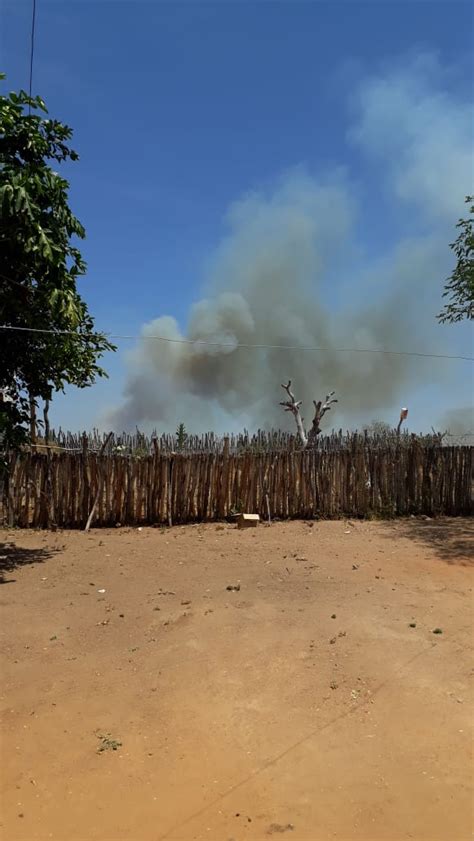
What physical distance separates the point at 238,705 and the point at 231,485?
6637mm

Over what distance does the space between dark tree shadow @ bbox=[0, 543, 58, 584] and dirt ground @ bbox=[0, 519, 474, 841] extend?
0.53 m

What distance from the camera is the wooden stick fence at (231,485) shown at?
9609mm

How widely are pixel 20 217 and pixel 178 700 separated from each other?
15.4 feet

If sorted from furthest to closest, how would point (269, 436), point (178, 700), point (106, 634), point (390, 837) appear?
point (269, 436) < point (106, 634) < point (178, 700) < point (390, 837)

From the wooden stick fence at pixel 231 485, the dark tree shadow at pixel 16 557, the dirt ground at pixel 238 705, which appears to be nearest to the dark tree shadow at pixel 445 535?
the wooden stick fence at pixel 231 485

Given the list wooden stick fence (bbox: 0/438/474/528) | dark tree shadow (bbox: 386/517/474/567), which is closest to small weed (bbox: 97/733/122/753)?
dark tree shadow (bbox: 386/517/474/567)

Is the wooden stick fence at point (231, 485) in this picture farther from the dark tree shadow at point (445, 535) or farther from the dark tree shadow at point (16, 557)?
the dark tree shadow at point (16, 557)

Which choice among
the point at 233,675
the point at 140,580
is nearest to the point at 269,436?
the point at 140,580

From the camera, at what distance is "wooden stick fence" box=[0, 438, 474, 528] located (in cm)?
961

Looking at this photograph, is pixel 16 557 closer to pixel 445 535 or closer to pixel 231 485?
pixel 231 485

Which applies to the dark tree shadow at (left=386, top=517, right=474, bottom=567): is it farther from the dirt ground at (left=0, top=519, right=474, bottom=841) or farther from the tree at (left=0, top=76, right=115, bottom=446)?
the tree at (left=0, top=76, right=115, bottom=446)

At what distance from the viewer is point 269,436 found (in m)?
14.7

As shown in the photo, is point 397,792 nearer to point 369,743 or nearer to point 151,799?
point 369,743

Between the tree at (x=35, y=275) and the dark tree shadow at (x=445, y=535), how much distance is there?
199 inches
